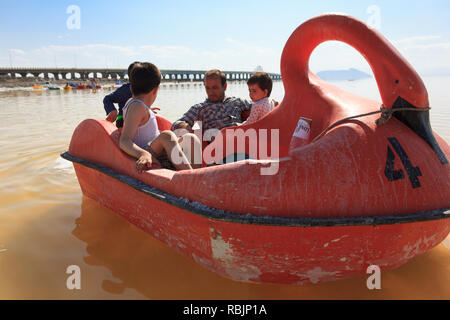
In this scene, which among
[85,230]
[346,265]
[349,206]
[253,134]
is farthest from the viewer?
[253,134]

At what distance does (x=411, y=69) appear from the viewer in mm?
1779

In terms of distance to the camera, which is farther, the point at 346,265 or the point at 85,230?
the point at 85,230

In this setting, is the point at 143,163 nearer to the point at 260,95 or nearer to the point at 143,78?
the point at 143,78

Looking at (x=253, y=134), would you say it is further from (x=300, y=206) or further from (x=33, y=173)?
(x=33, y=173)

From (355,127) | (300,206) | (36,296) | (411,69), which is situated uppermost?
(411,69)

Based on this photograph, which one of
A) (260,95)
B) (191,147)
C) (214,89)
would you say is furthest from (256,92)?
(191,147)

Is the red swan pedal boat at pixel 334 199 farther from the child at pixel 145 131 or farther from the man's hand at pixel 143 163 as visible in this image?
the child at pixel 145 131

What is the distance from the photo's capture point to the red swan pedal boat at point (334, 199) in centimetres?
156

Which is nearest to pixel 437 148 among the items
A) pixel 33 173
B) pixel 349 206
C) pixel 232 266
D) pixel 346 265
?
pixel 349 206

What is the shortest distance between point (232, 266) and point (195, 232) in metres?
0.29

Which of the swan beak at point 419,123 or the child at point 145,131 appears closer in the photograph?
the swan beak at point 419,123

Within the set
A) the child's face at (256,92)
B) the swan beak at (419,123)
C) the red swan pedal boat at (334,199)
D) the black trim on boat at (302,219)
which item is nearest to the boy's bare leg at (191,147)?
the red swan pedal boat at (334,199)

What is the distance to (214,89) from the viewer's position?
10.2 ft

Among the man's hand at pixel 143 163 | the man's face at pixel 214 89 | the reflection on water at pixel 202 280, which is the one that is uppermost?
the man's face at pixel 214 89
